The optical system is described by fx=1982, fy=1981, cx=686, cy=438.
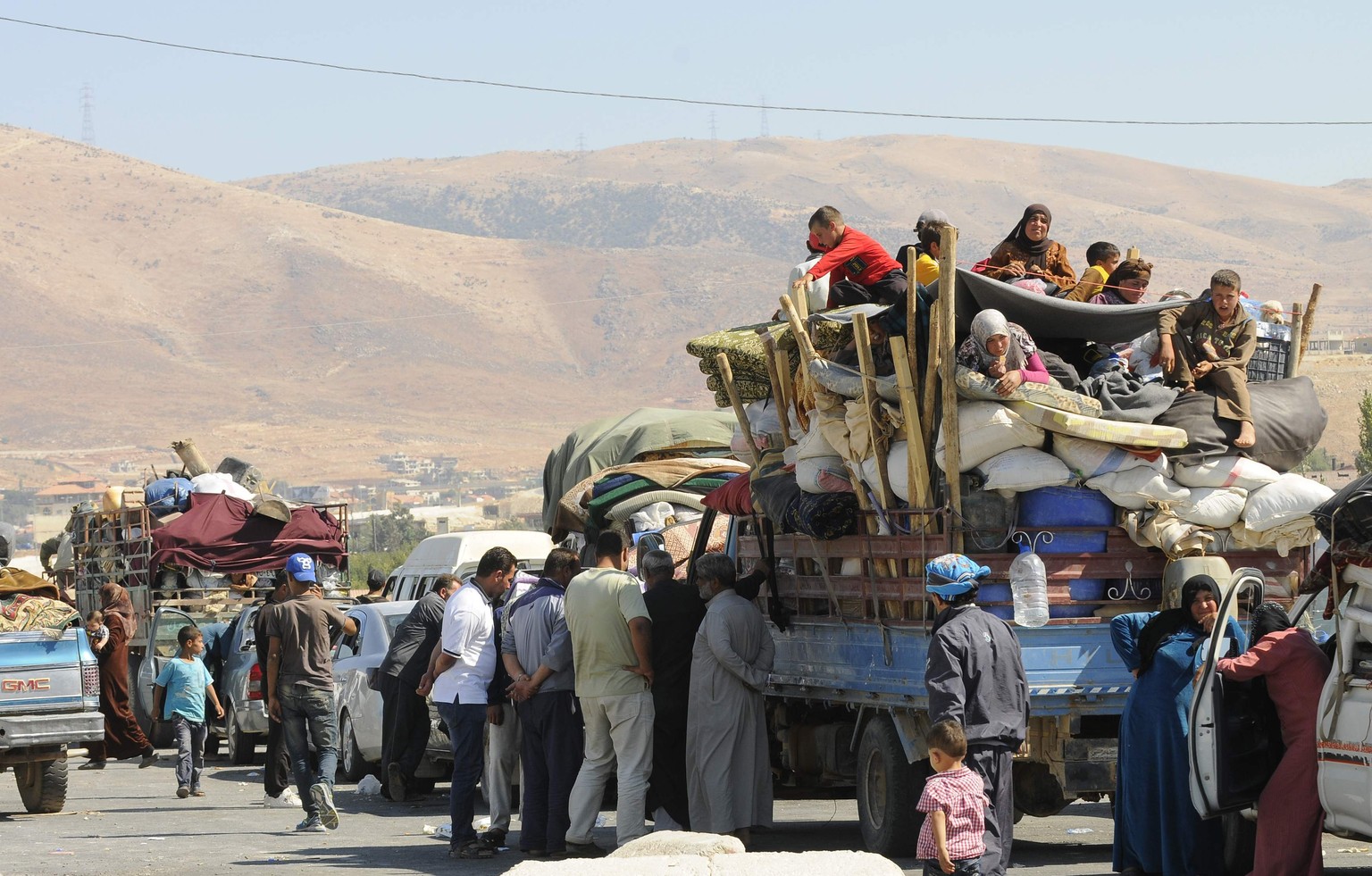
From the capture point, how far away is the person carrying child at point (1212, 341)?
10.3 meters

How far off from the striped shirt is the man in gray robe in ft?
10.0

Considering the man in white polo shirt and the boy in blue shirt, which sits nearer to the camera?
the man in white polo shirt

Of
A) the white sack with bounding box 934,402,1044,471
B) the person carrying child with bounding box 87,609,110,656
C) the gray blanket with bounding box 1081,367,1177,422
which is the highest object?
the gray blanket with bounding box 1081,367,1177,422

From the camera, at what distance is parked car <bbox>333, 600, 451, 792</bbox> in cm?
1620

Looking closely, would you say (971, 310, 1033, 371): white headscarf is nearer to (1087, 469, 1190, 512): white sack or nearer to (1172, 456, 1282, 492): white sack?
(1087, 469, 1190, 512): white sack

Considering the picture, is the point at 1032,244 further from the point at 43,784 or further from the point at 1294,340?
the point at 43,784

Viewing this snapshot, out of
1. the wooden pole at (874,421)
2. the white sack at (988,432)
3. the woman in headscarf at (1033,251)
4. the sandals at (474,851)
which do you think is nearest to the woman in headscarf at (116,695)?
the sandals at (474,851)

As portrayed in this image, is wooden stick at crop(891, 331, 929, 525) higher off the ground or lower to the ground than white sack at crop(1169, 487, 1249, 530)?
higher

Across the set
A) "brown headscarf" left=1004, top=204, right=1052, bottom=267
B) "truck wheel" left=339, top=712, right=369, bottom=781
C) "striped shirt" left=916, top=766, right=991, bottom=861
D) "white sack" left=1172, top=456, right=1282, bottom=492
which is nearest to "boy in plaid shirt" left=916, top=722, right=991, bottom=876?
"striped shirt" left=916, top=766, right=991, bottom=861

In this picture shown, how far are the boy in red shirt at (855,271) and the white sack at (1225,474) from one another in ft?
7.37

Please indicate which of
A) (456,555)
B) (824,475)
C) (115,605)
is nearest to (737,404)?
(824,475)

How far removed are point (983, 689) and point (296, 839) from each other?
5476 millimetres

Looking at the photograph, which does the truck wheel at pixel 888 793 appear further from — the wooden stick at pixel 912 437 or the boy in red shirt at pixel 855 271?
the boy in red shirt at pixel 855 271

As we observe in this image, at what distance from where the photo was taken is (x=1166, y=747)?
905 cm
